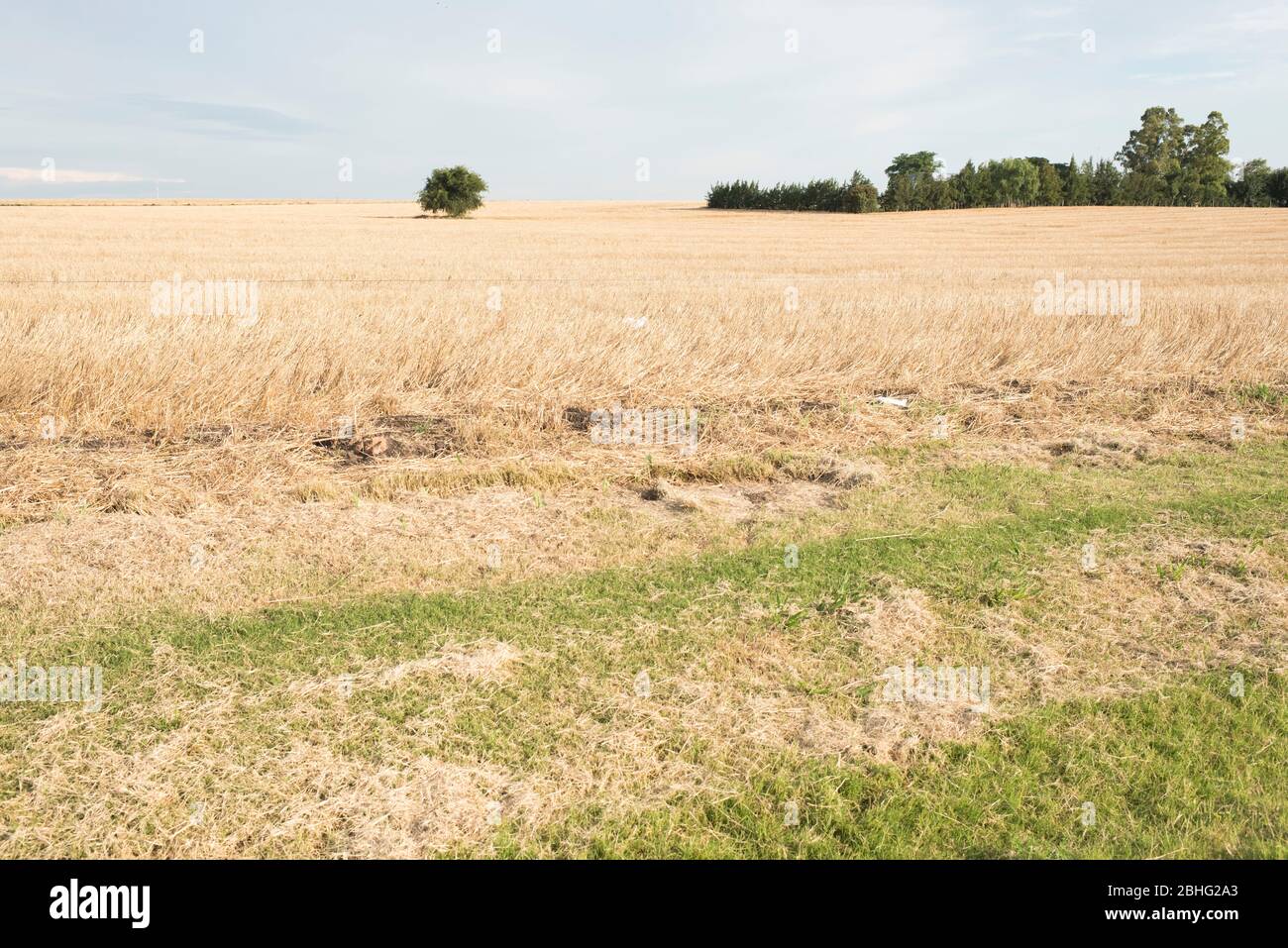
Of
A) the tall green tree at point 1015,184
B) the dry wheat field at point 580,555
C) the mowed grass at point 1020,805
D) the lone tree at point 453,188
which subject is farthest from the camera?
the tall green tree at point 1015,184

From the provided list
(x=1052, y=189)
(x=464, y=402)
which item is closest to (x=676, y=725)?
(x=464, y=402)

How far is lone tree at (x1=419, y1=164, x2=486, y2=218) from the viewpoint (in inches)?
2446

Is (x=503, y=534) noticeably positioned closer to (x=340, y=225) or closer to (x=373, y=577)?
(x=373, y=577)

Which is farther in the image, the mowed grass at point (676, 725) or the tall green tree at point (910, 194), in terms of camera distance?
the tall green tree at point (910, 194)

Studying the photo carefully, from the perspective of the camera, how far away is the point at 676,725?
407 cm

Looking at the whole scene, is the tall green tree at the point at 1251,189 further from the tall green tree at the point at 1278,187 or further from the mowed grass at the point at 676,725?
the mowed grass at the point at 676,725

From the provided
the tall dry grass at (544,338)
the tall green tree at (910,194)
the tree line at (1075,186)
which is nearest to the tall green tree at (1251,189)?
the tree line at (1075,186)

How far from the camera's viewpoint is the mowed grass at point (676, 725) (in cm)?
339

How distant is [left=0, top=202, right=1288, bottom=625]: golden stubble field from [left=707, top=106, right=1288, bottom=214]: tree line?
59.7 meters

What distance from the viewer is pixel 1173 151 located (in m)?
90.2

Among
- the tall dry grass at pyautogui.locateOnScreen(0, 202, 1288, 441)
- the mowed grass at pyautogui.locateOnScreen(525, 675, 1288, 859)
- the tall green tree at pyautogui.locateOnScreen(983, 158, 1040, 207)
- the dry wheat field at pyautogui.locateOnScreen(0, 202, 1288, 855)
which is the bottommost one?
the mowed grass at pyautogui.locateOnScreen(525, 675, 1288, 859)

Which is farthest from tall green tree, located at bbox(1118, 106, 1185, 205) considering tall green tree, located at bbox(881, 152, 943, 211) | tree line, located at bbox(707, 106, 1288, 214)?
tall green tree, located at bbox(881, 152, 943, 211)

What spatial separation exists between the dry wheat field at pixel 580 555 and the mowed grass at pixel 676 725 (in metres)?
0.02

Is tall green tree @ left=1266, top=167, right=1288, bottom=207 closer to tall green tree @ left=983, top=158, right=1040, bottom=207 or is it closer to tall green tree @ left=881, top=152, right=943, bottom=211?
tall green tree @ left=983, top=158, right=1040, bottom=207
